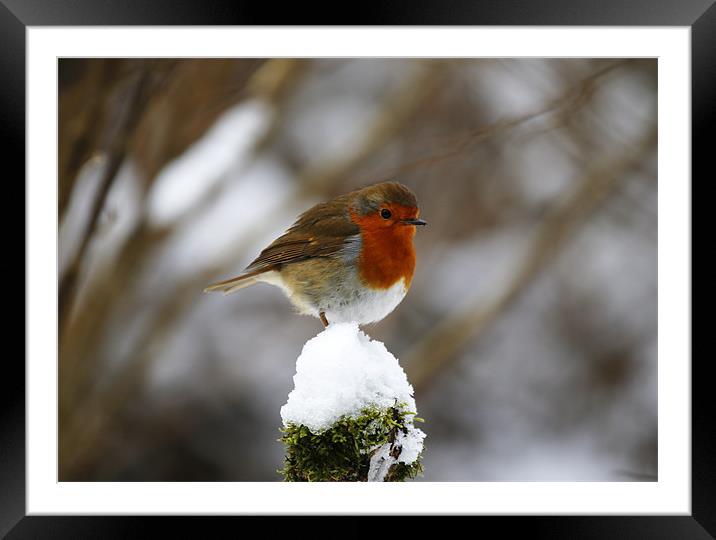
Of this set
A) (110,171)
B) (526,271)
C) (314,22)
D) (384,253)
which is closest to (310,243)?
(384,253)

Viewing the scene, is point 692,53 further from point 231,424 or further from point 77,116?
point 231,424

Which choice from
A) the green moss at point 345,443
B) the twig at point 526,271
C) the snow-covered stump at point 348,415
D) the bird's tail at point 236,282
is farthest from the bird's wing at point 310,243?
the twig at point 526,271

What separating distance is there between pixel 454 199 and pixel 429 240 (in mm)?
337

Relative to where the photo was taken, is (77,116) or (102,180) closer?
(77,116)

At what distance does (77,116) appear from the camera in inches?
145

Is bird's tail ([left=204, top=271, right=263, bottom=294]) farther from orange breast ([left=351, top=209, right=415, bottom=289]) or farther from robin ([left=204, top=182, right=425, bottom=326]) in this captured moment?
orange breast ([left=351, top=209, right=415, bottom=289])

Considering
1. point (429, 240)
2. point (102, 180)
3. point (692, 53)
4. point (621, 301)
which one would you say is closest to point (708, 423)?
point (692, 53)

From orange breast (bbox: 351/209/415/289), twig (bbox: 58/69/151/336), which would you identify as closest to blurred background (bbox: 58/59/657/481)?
twig (bbox: 58/69/151/336)

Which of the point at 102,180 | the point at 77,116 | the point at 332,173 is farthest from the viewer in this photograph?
the point at 332,173

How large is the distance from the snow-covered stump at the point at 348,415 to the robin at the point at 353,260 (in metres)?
0.77

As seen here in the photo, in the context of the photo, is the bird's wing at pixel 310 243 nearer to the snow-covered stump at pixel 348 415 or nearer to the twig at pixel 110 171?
the snow-covered stump at pixel 348 415

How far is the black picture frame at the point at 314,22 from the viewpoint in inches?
83.2

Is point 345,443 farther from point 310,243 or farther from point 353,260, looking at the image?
point 310,243

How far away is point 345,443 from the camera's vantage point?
2031 mm
